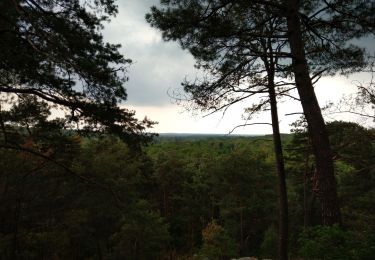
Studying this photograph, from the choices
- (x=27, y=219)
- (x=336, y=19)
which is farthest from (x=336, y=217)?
(x=27, y=219)

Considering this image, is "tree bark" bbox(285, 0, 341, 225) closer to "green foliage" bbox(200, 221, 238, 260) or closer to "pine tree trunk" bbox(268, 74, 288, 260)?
"pine tree trunk" bbox(268, 74, 288, 260)

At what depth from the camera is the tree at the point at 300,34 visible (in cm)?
586

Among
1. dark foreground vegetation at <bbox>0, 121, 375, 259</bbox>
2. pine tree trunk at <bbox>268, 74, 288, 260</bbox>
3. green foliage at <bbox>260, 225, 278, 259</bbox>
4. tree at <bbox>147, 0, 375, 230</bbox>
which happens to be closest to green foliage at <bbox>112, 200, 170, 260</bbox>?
dark foreground vegetation at <bbox>0, 121, 375, 259</bbox>

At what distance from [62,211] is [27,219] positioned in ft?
5.38

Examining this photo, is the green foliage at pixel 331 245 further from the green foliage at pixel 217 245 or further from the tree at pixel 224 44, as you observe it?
the green foliage at pixel 217 245

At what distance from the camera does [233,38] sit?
264 inches

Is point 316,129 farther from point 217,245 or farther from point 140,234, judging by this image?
point 140,234

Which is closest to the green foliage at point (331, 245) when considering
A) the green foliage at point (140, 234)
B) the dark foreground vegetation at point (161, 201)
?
the dark foreground vegetation at point (161, 201)

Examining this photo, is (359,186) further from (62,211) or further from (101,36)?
(101,36)

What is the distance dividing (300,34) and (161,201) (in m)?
34.7

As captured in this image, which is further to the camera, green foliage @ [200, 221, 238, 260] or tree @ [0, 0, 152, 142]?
green foliage @ [200, 221, 238, 260]

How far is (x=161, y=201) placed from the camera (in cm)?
3944

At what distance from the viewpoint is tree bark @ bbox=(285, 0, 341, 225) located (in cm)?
578

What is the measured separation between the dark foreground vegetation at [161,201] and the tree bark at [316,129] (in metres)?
0.40
